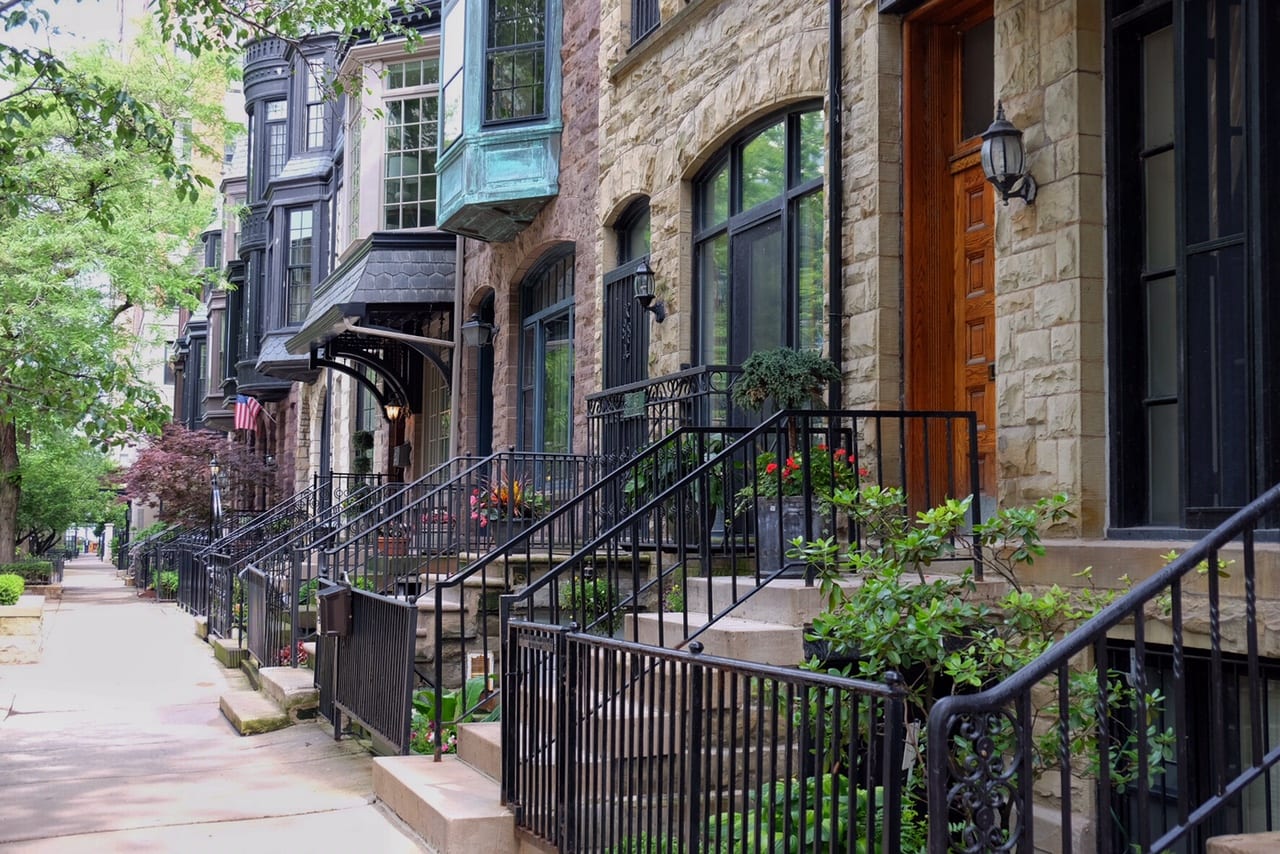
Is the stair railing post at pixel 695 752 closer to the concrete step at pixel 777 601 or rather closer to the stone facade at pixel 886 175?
the concrete step at pixel 777 601

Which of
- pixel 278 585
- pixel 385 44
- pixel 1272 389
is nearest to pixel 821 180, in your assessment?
pixel 1272 389

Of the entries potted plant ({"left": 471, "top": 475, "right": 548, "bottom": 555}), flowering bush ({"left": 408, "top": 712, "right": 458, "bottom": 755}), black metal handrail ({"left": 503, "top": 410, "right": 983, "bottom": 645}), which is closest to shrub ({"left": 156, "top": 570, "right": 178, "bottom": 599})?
potted plant ({"left": 471, "top": 475, "right": 548, "bottom": 555})

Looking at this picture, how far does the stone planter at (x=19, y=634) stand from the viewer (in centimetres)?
1535

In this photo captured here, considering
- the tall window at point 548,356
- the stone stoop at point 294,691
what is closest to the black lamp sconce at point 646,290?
the tall window at point 548,356

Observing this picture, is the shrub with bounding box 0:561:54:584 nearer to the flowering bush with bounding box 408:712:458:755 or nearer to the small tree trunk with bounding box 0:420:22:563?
the small tree trunk with bounding box 0:420:22:563

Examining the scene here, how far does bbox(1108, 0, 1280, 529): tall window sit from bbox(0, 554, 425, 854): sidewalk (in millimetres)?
4129

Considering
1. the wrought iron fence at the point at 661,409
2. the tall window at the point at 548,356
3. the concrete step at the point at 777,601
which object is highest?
the tall window at the point at 548,356

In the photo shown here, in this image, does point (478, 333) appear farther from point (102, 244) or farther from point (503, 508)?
point (102, 244)

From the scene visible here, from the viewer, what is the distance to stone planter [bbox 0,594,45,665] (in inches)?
604

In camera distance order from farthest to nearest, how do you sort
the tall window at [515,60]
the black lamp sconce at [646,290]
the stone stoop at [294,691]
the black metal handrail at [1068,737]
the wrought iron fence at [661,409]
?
the tall window at [515,60], the black lamp sconce at [646,290], the stone stoop at [294,691], the wrought iron fence at [661,409], the black metal handrail at [1068,737]

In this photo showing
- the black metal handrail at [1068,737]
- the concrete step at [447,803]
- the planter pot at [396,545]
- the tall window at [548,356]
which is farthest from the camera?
the tall window at [548,356]

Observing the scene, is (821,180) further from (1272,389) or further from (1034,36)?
(1272,389)

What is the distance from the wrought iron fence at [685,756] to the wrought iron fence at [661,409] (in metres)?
3.47

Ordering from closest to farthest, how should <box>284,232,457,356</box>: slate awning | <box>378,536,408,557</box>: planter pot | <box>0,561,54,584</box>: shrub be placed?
<box>378,536,408,557</box>: planter pot
<box>284,232,457,356</box>: slate awning
<box>0,561,54,584</box>: shrub
